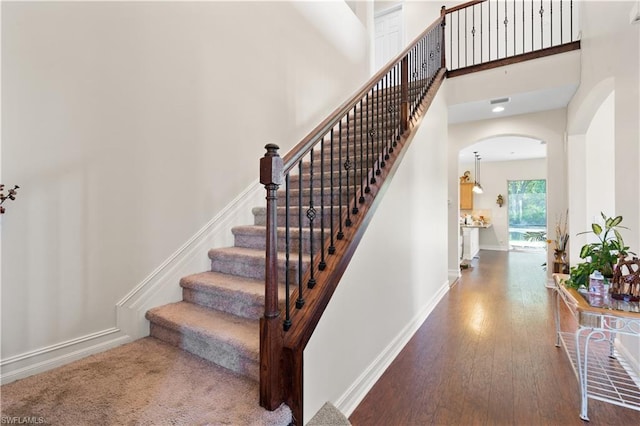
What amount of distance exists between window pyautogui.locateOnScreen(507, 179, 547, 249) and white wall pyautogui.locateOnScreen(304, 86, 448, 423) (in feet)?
21.2

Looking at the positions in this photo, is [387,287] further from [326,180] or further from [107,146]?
[107,146]

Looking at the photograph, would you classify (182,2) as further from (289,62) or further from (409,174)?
(409,174)

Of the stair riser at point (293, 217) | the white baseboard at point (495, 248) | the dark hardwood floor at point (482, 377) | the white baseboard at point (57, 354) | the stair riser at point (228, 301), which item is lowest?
the dark hardwood floor at point (482, 377)

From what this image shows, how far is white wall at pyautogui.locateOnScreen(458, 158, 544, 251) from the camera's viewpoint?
8.61m

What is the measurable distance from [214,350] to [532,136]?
211 inches

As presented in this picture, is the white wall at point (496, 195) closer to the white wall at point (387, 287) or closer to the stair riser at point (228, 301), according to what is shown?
the white wall at point (387, 287)

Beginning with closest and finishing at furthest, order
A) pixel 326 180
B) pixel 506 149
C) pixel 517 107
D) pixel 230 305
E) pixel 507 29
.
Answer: pixel 230 305
pixel 326 180
pixel 517 107
pixel 507 29
pixel 506 149

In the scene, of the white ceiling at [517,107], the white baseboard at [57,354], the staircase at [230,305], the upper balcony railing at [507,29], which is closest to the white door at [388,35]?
the upper balcony railing at [507,29]

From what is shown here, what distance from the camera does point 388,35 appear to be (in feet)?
20.4

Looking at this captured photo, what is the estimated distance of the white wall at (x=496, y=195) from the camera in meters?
8.61

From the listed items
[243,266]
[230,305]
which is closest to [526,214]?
[243,266]

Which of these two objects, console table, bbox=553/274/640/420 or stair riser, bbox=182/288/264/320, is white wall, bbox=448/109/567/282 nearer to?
console table, bbox=553/274/640/420

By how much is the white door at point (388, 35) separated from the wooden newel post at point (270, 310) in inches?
227

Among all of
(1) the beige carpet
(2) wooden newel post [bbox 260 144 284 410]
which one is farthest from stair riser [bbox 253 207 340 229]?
(1) the beige carpet
